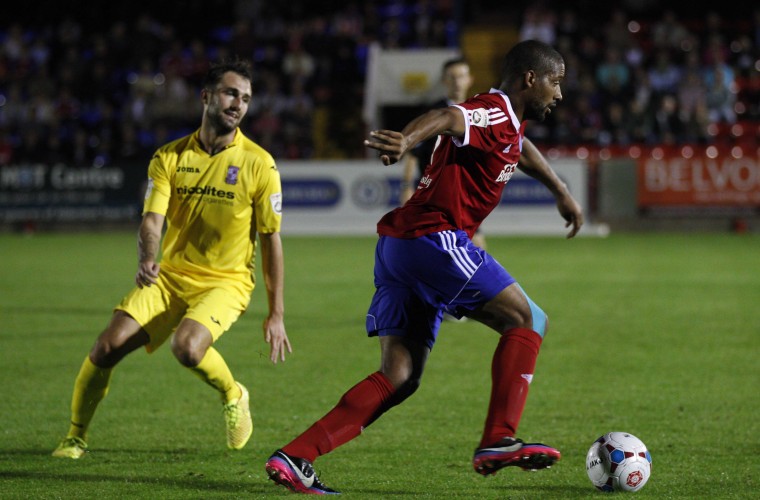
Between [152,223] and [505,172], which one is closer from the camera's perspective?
[505,172]

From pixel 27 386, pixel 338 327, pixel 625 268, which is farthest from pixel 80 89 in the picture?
pixel 27 386

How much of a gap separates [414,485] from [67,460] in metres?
1.80

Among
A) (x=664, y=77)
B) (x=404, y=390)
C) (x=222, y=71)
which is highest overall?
(x=664, y=77)

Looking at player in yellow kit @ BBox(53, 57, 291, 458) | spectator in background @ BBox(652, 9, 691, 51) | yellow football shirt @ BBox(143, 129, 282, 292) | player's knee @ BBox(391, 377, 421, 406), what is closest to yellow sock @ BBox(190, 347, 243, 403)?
player in yellow kit @ BBox(53, 57, 291, 458)

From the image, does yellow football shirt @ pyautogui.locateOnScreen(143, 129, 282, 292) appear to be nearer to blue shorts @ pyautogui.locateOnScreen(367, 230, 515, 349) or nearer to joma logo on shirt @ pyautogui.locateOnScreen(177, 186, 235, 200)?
joma logo on shirt @ pyautogui.locateOnScreen(177, 186, 235, 200)

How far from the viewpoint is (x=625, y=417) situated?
6535 millimetres

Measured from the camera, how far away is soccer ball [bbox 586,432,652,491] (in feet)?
15.9

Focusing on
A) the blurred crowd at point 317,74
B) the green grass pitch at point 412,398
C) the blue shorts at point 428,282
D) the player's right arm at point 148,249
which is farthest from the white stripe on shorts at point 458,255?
the blurred crowd at point 317,74

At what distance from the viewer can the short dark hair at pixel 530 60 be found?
4.73 m

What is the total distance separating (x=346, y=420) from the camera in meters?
4.67

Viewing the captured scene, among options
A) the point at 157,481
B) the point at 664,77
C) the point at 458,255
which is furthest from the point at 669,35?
the point at 157,481

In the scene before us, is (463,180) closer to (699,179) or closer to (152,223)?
(152,223)

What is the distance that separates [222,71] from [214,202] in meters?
0.68

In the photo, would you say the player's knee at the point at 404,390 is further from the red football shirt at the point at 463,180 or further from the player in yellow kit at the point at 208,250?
the player in yellow kit at the point at 208,250
